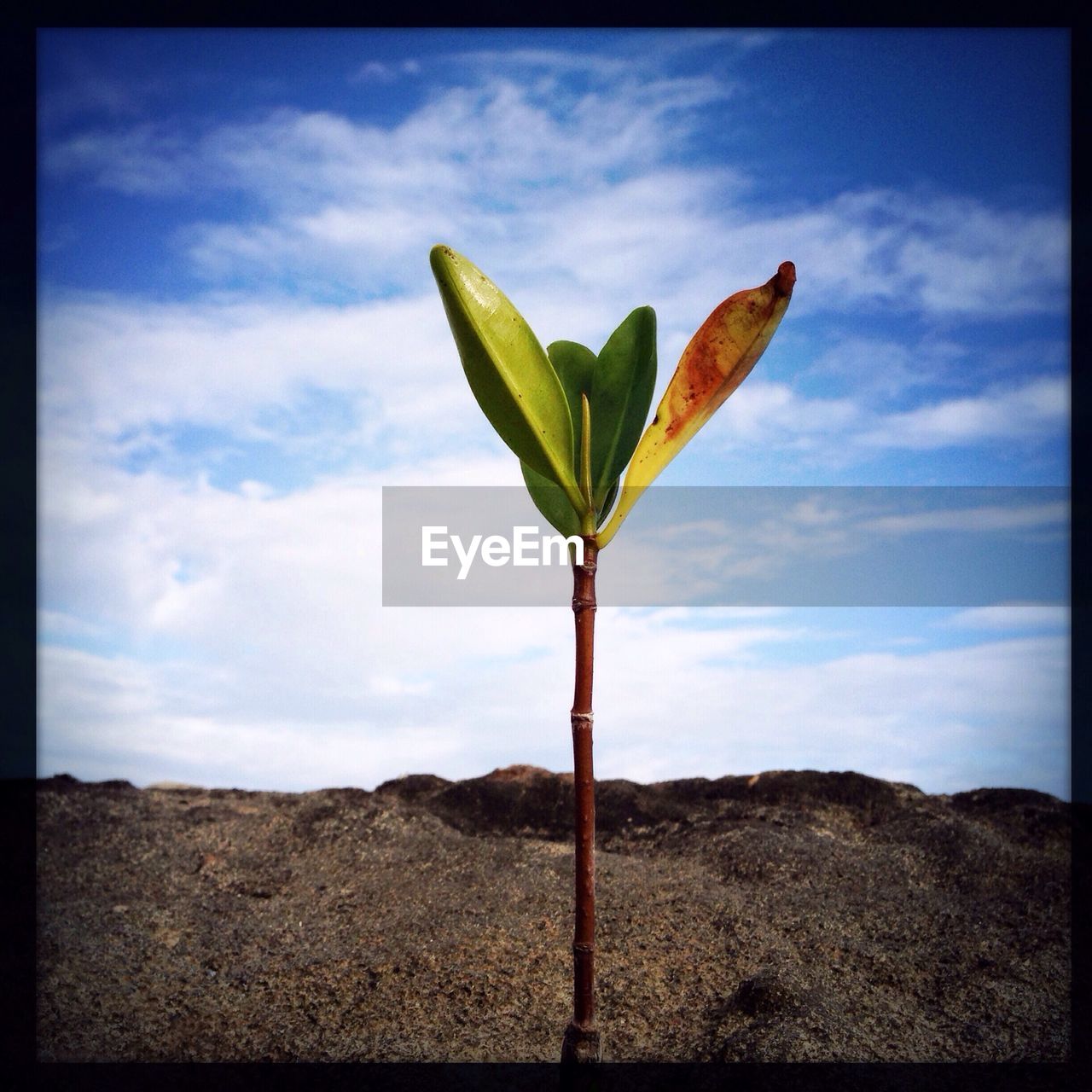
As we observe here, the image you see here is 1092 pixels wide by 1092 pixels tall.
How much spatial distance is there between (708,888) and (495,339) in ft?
4.06

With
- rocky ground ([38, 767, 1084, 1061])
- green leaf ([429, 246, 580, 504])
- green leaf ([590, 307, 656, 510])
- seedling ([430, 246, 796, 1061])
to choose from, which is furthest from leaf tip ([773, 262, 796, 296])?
rocky ground ([38, 767, 1084, 1061])

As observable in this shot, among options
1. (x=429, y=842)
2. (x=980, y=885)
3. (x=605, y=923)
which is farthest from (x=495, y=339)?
(x=980, y=885)

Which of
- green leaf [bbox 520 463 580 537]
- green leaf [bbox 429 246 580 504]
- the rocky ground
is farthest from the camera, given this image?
the rocky ground

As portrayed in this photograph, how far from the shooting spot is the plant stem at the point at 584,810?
1.17 m

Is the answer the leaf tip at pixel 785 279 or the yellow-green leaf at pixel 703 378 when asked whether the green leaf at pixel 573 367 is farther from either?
the leaf tip at pixel 785 279

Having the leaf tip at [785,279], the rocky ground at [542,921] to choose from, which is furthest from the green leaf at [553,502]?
the rocky ground at [542,921]

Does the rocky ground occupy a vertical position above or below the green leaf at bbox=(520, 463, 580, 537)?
below

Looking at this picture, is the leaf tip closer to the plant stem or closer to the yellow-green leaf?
the yellow-green leaf

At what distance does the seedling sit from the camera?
1.10m

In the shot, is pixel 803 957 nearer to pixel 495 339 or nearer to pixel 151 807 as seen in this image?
pixel 495 339

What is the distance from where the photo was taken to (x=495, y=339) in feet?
3.61

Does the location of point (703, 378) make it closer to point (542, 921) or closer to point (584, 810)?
point (584, 810)

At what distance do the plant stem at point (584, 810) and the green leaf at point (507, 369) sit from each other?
127mm

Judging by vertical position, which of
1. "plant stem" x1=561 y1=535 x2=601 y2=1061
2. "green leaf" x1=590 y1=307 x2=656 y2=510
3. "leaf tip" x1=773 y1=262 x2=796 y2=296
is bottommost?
"plant stem" x1=561 y1=535 x2=601 y2=1061
